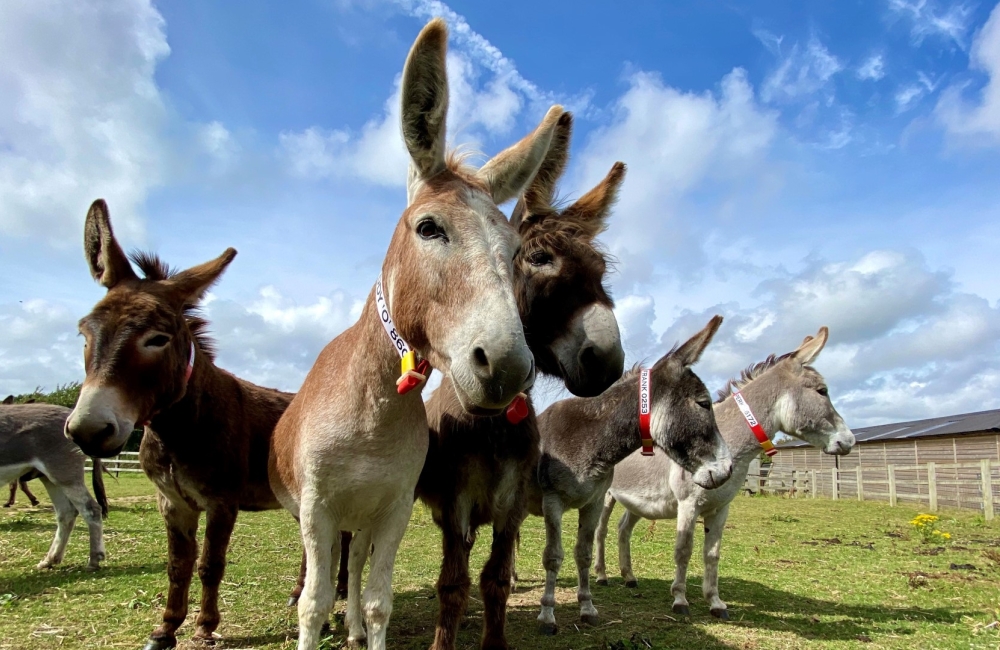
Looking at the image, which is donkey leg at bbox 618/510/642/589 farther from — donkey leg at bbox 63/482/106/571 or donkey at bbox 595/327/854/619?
donkey leg at bbox 63/482/106/571

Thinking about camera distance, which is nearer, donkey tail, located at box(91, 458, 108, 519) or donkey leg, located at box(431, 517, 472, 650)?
donkey leg, located at box(431, 517, 472, 650)

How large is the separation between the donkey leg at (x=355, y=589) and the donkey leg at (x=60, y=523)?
5326 mm

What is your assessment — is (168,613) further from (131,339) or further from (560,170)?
(560,170)

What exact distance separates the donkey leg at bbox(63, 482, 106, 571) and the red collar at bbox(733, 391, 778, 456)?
8.27m

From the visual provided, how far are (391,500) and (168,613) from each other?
2.48 meters

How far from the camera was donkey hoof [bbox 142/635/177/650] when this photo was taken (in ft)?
13.6

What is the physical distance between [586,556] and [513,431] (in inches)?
95.1

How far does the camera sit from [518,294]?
387 centimetres

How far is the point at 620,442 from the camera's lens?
5770mm

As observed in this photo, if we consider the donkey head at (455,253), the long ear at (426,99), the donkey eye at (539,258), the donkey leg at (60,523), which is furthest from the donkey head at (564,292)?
the donkey leg at (60,523)

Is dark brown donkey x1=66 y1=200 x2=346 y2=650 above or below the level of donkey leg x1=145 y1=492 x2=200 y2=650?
above

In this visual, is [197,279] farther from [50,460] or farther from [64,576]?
[50,460]

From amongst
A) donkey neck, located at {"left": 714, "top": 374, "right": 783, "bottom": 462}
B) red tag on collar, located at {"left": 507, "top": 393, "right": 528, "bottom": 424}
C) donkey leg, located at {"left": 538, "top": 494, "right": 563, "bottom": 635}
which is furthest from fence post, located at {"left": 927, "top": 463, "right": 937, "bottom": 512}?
red tag on collar, located at {"left": 507, "top": 393, "right": 528, "bottom": 424}

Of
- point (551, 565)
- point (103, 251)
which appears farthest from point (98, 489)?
point (551, 565)
